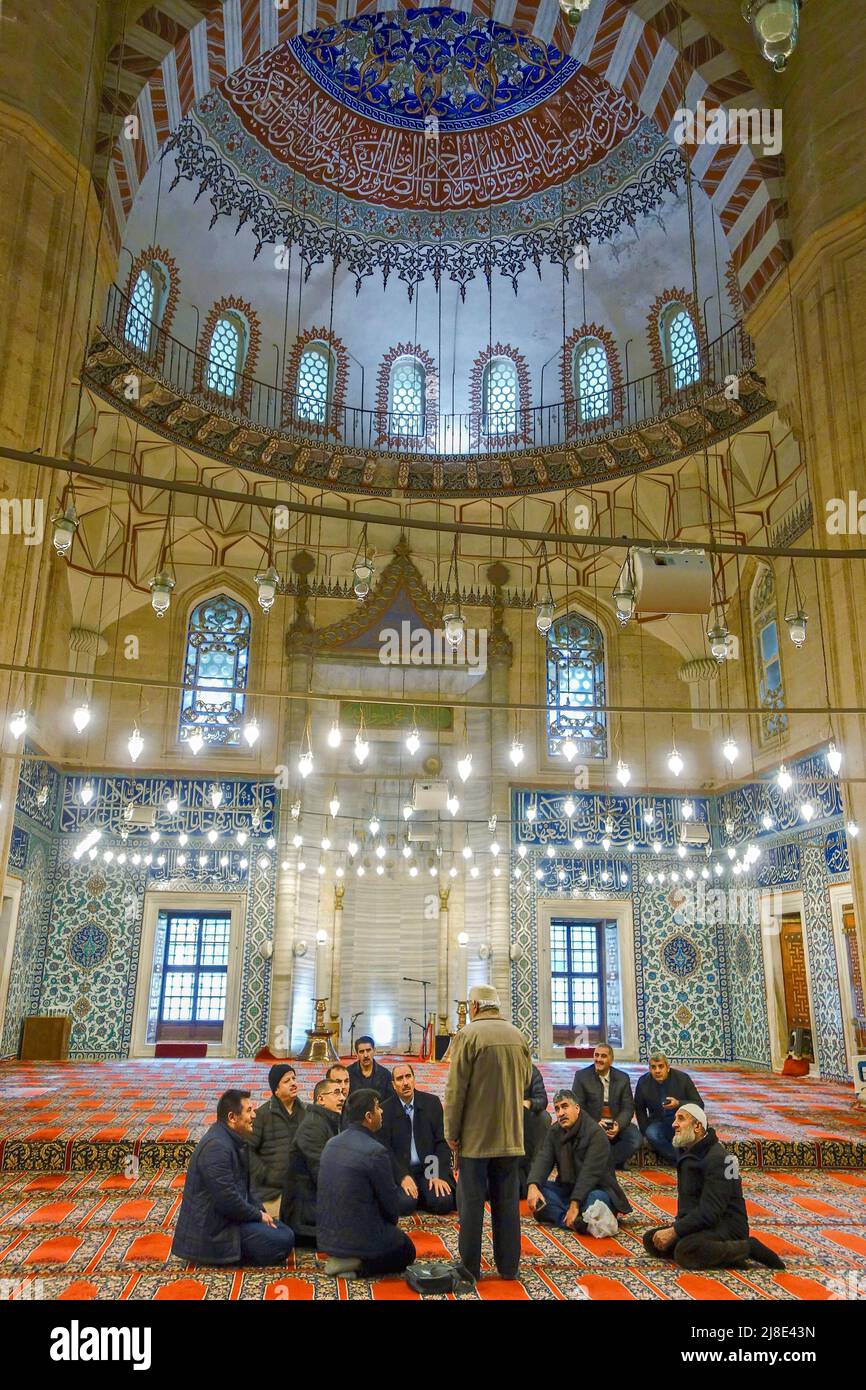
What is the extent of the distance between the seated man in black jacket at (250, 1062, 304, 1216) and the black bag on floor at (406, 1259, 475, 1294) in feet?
3.53

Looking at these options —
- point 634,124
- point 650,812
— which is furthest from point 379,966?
point 634,124

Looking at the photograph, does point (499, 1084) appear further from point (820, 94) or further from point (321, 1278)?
point (820, 94)

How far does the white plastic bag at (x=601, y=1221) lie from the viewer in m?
4.14

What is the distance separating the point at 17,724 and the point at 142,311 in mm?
6807

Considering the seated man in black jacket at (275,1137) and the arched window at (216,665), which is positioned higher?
the arched window at (216,665)

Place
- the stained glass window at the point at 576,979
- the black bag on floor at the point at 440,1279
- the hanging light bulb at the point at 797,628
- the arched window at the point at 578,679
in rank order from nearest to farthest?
the black bag on floor at the point at 440,1279 < the hanging light bulb at the point at 797,628 < the stained glass window at the point at 576,979 < the arched window at the point at 578,679

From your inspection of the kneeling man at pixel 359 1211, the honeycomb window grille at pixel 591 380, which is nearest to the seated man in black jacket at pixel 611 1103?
the kneeling man at pixel 359 1211

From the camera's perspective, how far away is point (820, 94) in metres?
7.18

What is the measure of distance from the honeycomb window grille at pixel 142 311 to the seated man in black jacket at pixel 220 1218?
9136 mm

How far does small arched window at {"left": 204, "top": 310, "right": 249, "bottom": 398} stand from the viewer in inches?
456

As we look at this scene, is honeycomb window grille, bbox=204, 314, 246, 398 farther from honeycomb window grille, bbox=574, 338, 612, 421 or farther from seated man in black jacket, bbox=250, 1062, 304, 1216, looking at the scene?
seated man in black jacket, bbox=250, 1062, 304, 1216

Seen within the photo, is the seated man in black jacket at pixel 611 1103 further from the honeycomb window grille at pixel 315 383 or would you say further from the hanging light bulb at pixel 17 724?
the honeycomb window grille at pixel 315 383
